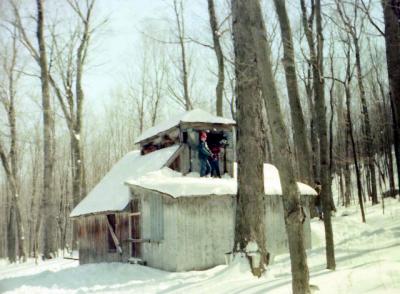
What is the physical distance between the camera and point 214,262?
53.4ft

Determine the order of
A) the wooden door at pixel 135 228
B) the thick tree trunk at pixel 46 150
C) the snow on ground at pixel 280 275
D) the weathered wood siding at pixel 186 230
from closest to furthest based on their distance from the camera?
the snow on ground at pixel 280 275
the weathered wood siding at pixel 186 230
the wooden door at pixel 135 228
the thick tree trunk at pixel 46 150

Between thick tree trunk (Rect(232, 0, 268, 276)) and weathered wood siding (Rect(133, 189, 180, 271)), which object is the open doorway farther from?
thick tree trunk (Rect(232, 0, 268, 276))

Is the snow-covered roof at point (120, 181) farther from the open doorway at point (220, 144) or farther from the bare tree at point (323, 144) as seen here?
the bare tree at point (323, 144)

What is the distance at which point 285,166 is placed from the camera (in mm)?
7340

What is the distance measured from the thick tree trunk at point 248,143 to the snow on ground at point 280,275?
97cm

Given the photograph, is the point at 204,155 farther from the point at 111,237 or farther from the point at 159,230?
the point at 111,237

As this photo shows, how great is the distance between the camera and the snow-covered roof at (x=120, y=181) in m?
18.1

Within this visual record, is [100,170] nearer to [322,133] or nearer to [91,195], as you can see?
[91,195]

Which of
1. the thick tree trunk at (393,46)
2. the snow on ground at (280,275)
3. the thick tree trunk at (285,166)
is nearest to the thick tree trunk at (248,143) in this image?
the snow on ground at (280,275)

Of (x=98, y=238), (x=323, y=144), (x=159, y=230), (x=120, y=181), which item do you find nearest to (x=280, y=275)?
(x=323, y=144)

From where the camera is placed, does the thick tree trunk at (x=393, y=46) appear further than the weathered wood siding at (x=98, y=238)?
No

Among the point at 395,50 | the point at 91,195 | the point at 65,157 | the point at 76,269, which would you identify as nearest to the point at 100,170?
the point at 65,157

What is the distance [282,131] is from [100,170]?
46940 millimetres

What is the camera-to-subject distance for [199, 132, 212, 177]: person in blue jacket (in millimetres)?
17016
